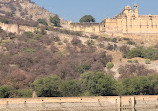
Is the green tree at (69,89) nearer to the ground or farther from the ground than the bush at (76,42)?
nearer to the ground

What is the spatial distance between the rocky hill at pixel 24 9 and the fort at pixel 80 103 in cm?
5661

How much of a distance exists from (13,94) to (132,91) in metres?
9.29

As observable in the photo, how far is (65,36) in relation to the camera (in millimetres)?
57844

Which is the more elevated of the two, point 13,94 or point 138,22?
point 138,22

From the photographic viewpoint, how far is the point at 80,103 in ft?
92.2

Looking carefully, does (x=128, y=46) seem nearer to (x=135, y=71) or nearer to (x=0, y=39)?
(x=135, y=71)

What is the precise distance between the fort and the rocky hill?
5661 cm

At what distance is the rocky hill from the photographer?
88856mm

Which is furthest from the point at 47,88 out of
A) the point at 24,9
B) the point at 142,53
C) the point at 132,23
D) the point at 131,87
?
the point at 24,9

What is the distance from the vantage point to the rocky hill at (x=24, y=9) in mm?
88856

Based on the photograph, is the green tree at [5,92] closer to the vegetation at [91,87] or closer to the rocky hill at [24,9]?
the vegetation at [91,87]

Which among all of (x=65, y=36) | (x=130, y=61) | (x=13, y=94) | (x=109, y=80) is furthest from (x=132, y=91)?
(x=65, y=36)

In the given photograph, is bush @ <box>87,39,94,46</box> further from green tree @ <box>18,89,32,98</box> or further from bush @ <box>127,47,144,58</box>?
green tree @ <box>18,89,32,98</box>

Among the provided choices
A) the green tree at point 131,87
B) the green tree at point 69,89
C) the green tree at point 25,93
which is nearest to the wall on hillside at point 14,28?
the green tree at point 25,93
